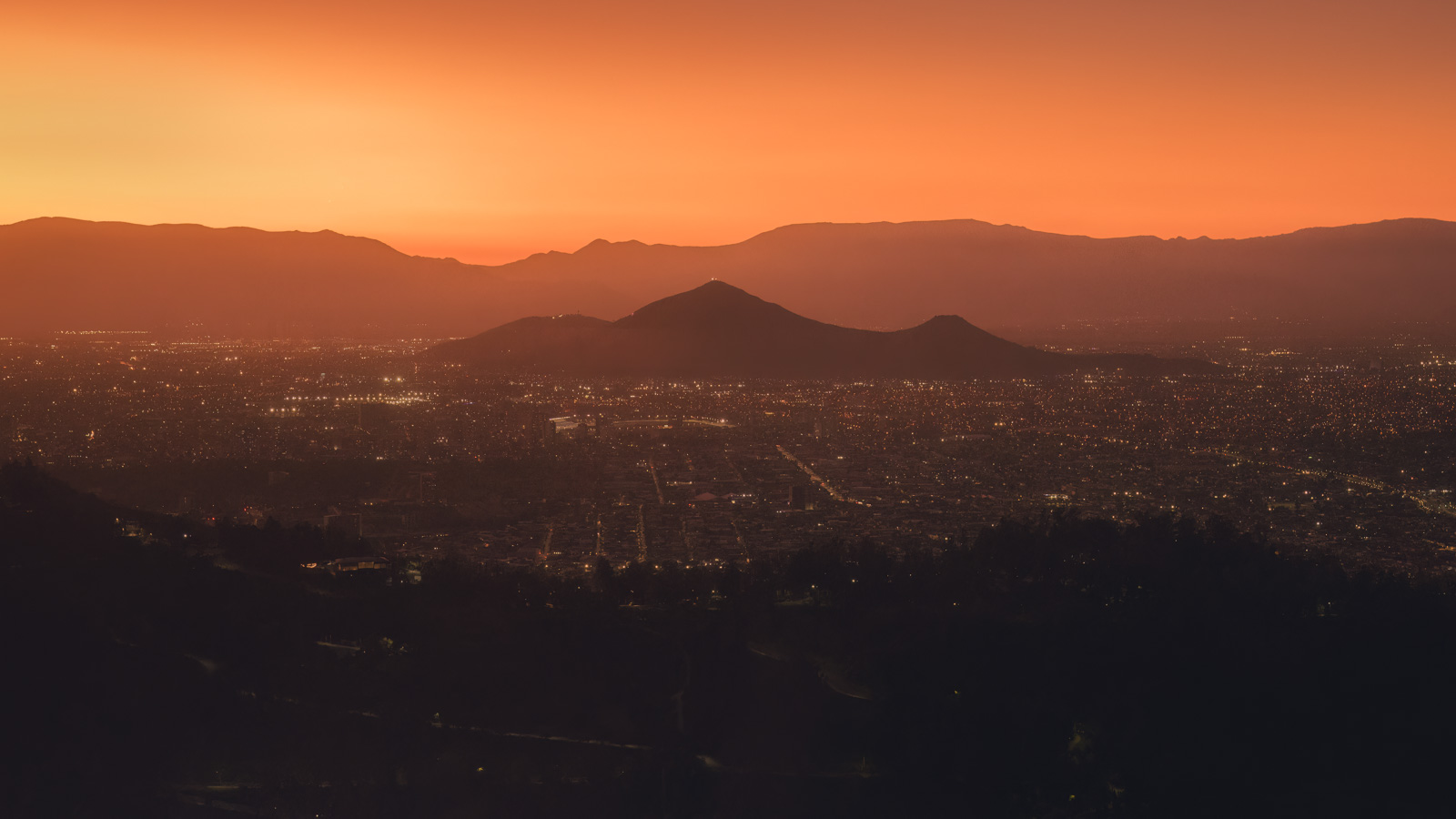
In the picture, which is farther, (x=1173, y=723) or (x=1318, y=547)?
(x=1318, y=547)

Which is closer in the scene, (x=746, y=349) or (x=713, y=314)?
(x=746, y=349)

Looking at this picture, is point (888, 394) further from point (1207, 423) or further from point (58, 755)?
point (58, 755)

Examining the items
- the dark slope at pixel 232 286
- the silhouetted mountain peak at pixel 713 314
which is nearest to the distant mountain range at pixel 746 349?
the silhouetted mountain peak at pixel 713 314

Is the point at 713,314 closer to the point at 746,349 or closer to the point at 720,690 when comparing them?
the point at 746,349

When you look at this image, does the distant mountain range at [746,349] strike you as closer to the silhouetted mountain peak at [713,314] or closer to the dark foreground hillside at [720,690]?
the silhouetted mountain peak at [713,314]

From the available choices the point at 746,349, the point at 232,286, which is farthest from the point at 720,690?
the point at 232,286

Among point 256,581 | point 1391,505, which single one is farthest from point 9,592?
point 1391,505
